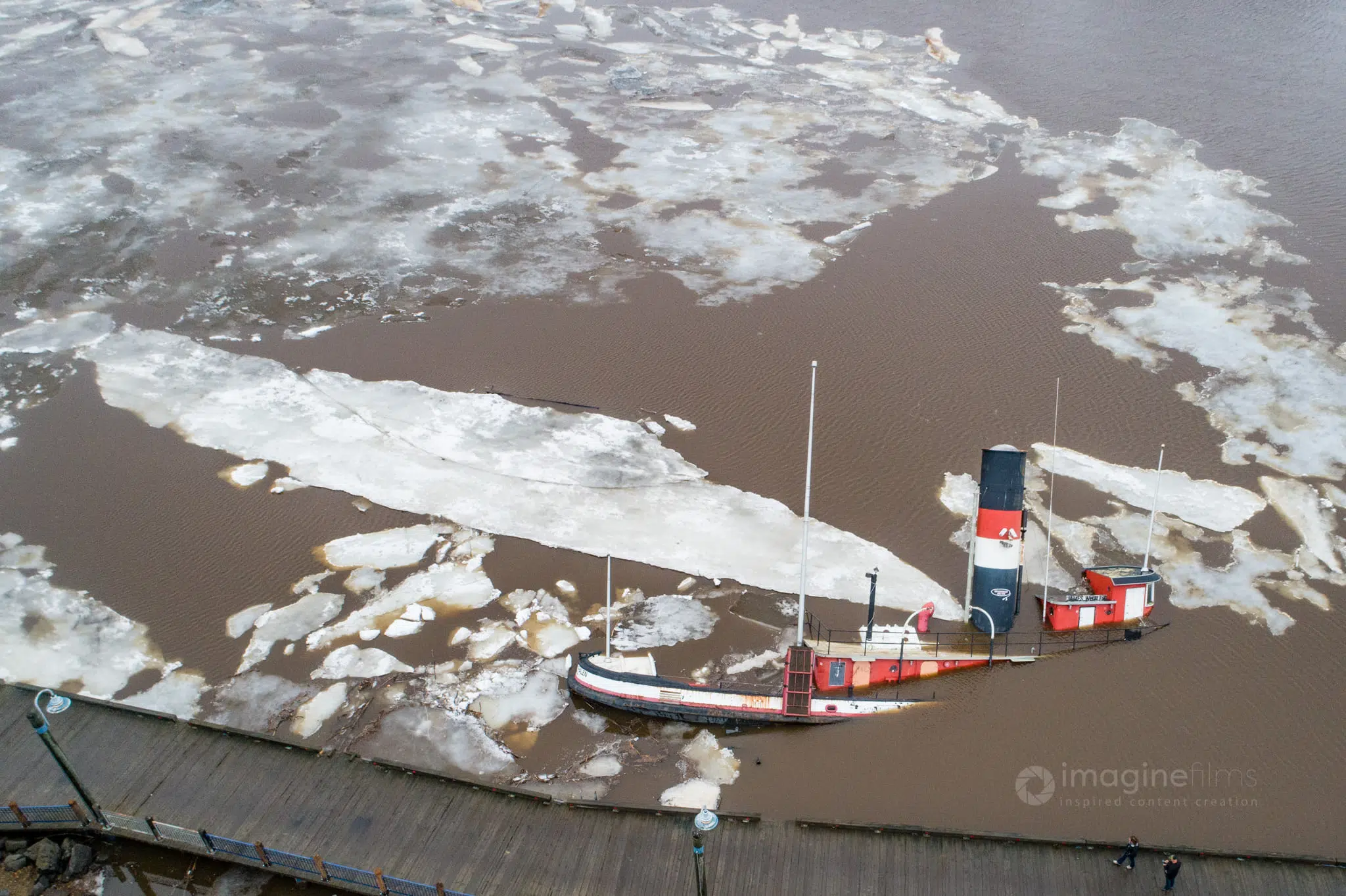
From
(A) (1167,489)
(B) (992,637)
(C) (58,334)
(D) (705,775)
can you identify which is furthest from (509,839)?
(C) (58,334)

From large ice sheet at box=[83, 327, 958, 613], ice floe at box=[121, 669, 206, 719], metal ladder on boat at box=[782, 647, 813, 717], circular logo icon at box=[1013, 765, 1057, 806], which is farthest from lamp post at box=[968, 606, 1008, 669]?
ice floe at box=[121, 669, 206, 719]

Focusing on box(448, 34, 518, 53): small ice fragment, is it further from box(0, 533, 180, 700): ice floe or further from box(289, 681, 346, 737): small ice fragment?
box(289, 681, 346, 737): small ice fragment

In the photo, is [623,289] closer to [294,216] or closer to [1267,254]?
[294,216]

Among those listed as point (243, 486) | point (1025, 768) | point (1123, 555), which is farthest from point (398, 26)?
point (1025, 768)

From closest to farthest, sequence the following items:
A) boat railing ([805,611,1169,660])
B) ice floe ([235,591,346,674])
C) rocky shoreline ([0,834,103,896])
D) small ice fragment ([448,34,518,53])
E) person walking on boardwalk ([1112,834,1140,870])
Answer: person walking on boardwalk ([1112,834,1140,870]) < rocky shoreline ([0,834,103,896]) < boat railing ([805,611,1169,660]) < ice floe ([235,591,346,674]) < small ice fragment ([448,34,518,53])

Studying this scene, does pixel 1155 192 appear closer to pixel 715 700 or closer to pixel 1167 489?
pixel 1167 489

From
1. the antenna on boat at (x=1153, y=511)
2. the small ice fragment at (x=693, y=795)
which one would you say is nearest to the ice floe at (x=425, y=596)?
the small ice fragment at (x=693, y=795)
